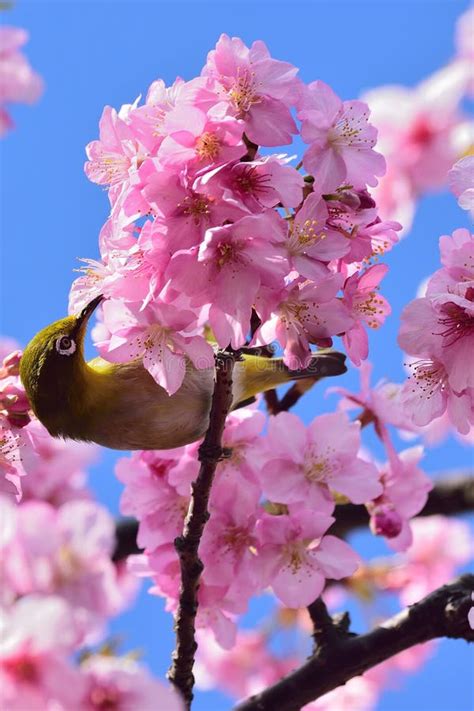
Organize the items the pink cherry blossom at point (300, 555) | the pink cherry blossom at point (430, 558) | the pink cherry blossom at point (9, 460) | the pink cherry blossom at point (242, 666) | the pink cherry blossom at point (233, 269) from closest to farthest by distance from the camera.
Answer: the pink cherry blossom at point (233, 269), the pink cherry blossom at point (9, 460), the pink cherry blossom at point (300, 555), the pink cherry blossom at point (430, 558), the pink cherry blossom at point (242, 666)

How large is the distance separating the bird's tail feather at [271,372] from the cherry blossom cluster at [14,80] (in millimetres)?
3080

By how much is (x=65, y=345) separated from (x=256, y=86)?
1.27m

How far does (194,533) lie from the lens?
9.50 feet

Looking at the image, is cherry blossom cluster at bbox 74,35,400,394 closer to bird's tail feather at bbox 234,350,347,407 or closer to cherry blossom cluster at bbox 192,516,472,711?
bird's tail feather at bbox 234,350,347,407

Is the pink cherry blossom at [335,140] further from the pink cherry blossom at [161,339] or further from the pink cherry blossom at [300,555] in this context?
the pink cherry blossom at [300,555]

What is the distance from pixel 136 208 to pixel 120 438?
4.03 feet

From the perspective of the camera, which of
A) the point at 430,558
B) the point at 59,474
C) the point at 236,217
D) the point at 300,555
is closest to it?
the point at 236,217

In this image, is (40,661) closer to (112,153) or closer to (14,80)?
(112,153)

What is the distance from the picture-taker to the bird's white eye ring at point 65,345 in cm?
325

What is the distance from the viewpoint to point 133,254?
95.7 inches

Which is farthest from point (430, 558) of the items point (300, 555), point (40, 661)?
point (40, 661)

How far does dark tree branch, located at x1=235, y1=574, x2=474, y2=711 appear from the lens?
3.32 meters

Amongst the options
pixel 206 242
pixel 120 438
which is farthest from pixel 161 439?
pixel 206 242

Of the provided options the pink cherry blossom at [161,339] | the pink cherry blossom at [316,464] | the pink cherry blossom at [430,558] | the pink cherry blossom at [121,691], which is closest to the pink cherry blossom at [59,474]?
the pink cherry blossom at [316,464]
